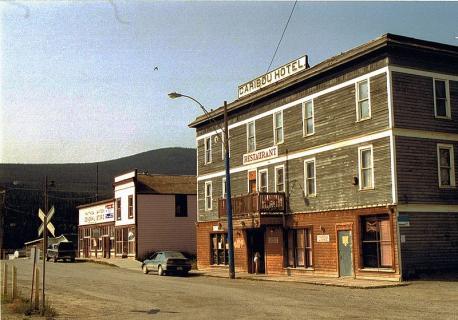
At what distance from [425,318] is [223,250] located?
26454mm

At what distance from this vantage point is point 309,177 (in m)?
31.8

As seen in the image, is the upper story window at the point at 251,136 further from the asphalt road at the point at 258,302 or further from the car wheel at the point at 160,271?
the asphalt road at the point at 258,302

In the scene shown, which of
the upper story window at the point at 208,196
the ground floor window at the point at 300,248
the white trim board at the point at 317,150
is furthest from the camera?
the upper story window at the point at 208,196

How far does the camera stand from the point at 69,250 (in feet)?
194

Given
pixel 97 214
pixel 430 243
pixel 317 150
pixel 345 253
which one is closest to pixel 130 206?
pixel 97 214

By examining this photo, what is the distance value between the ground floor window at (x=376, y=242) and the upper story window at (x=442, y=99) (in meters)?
5.66

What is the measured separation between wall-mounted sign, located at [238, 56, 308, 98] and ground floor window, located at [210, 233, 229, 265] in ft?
31.9

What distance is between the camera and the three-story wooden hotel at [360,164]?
26.0 meters

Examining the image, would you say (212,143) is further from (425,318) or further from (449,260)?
(425,318)

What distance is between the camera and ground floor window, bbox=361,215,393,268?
2598cm

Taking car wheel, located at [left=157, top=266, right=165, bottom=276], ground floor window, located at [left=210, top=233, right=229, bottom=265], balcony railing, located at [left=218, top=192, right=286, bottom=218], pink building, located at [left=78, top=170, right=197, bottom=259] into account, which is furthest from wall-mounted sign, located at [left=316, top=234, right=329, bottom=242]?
pink building, located at [left=78, top=170, right=197, bottom=259]

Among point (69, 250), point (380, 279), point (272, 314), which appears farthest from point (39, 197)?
point (272, 314)

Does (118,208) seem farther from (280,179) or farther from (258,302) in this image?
(258,302)

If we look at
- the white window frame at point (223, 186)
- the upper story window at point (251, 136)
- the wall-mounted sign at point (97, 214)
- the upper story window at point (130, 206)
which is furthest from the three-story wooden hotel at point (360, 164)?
the wall-mounted sign at point (97, 214)
